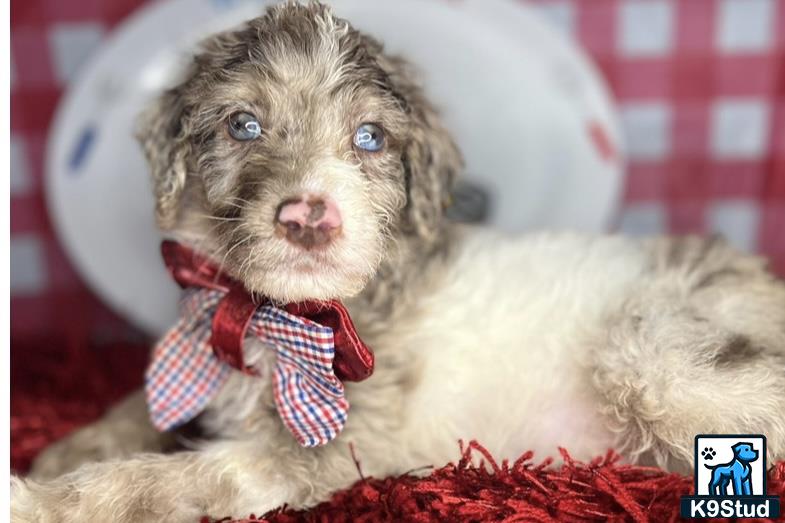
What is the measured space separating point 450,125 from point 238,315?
47.2 inches

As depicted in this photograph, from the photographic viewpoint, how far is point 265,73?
5.86 ft

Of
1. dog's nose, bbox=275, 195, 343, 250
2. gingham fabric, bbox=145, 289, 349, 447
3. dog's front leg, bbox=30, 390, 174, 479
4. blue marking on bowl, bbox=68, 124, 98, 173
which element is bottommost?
dog's front leg, bbox=30, 390, 174, 479

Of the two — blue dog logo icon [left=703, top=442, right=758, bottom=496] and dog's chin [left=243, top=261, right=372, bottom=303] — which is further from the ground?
dog's chin [left=243, top=261, right=372, bottom=303]

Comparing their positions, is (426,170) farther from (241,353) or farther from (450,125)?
(450,125)

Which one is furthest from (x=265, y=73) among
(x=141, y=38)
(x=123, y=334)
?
(x=123, y=334)

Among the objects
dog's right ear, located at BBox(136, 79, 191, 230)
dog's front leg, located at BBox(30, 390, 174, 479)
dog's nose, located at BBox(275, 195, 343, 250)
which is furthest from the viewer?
dog's front leg, located at BBox(30, 390, 174, 479)

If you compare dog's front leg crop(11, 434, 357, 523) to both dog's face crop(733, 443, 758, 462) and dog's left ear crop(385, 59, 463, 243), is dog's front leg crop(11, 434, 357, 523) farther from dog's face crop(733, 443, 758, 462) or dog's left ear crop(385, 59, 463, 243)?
dog's face crop(733, 443, 758, 462)

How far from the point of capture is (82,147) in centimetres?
306

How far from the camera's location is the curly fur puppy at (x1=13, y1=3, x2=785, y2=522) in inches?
70.1

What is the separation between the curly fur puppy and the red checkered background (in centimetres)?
106

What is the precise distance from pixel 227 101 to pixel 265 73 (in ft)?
0.31

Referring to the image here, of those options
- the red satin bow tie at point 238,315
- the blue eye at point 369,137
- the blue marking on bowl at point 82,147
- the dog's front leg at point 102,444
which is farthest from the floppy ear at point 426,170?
the blue marking on bowl at point 82,147

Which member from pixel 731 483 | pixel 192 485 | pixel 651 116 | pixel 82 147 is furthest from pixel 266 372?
pixel 651 116

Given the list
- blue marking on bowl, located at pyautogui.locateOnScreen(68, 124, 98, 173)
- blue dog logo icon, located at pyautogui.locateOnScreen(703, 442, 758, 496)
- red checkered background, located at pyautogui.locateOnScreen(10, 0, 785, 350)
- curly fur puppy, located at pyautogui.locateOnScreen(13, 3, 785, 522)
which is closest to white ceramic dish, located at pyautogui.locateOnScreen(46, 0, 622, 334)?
blue marking on bowl, located at pyautogui.locateOnScreen(68, 124, 98, 173)
